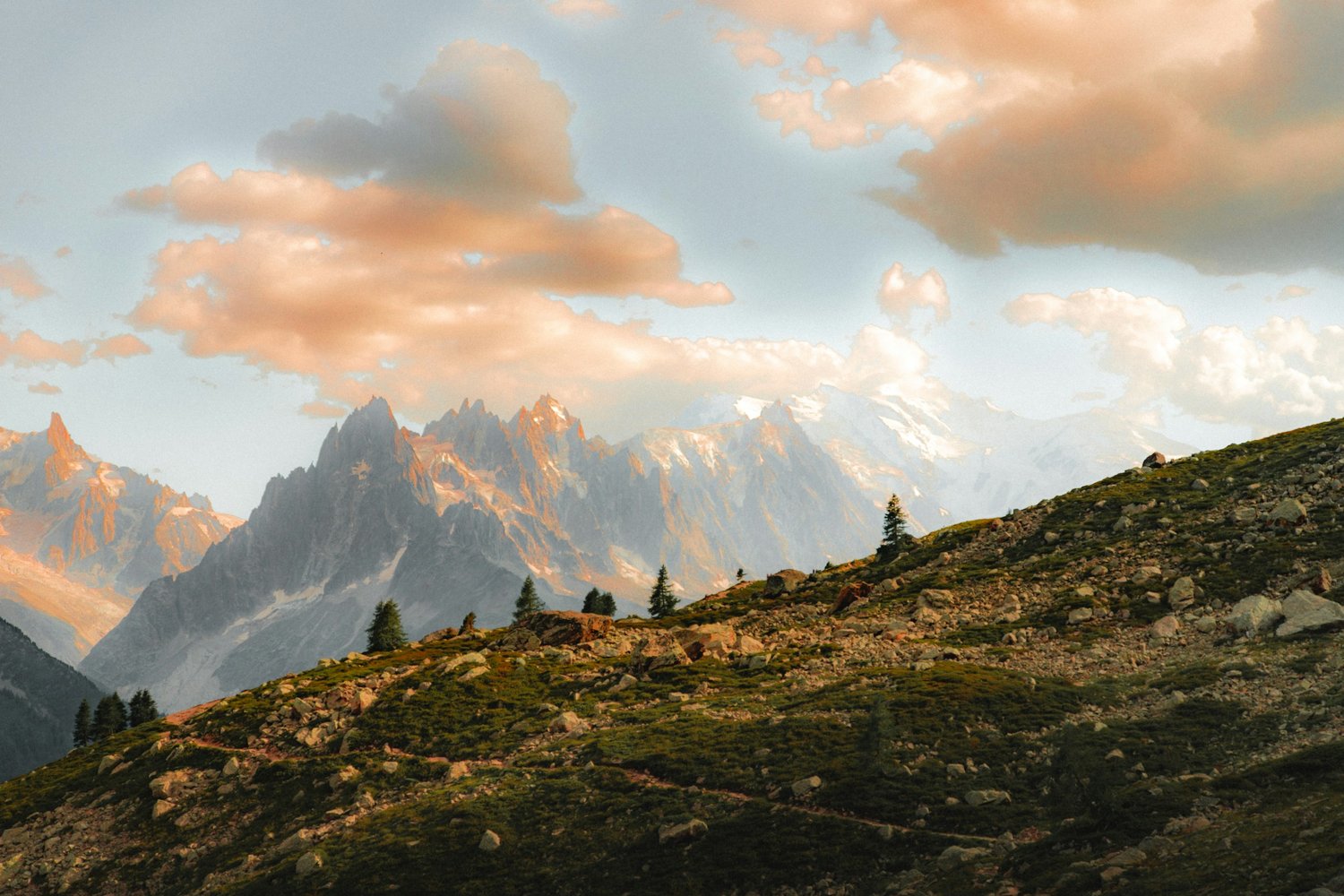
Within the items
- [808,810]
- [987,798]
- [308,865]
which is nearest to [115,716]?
[308,865]

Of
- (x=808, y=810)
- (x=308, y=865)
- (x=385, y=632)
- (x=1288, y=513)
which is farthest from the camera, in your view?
(x=385, y=632)

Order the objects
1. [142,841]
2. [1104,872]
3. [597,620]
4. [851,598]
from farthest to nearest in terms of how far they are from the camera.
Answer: [597,620] < [851,598] < [142,841] < [1104,872]

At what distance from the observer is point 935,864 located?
32.0 metres

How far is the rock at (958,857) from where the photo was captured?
31422 millimetres

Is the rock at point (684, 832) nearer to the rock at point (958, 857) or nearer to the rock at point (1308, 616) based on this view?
the rock at point (958, 857)

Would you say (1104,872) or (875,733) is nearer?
(1104,872)

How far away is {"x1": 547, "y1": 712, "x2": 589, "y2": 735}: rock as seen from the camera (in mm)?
56406

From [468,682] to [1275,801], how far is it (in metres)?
57.8

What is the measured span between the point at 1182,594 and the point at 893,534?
58.4 m

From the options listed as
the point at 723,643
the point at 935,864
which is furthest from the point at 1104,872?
the point at 723,643

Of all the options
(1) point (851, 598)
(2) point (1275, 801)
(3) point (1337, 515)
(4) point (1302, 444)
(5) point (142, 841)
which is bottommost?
(5) point (142, 841)

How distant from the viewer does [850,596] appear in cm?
8869

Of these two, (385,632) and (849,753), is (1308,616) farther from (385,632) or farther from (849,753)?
(385,632)

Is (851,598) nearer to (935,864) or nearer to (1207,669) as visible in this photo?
(1207,669)
